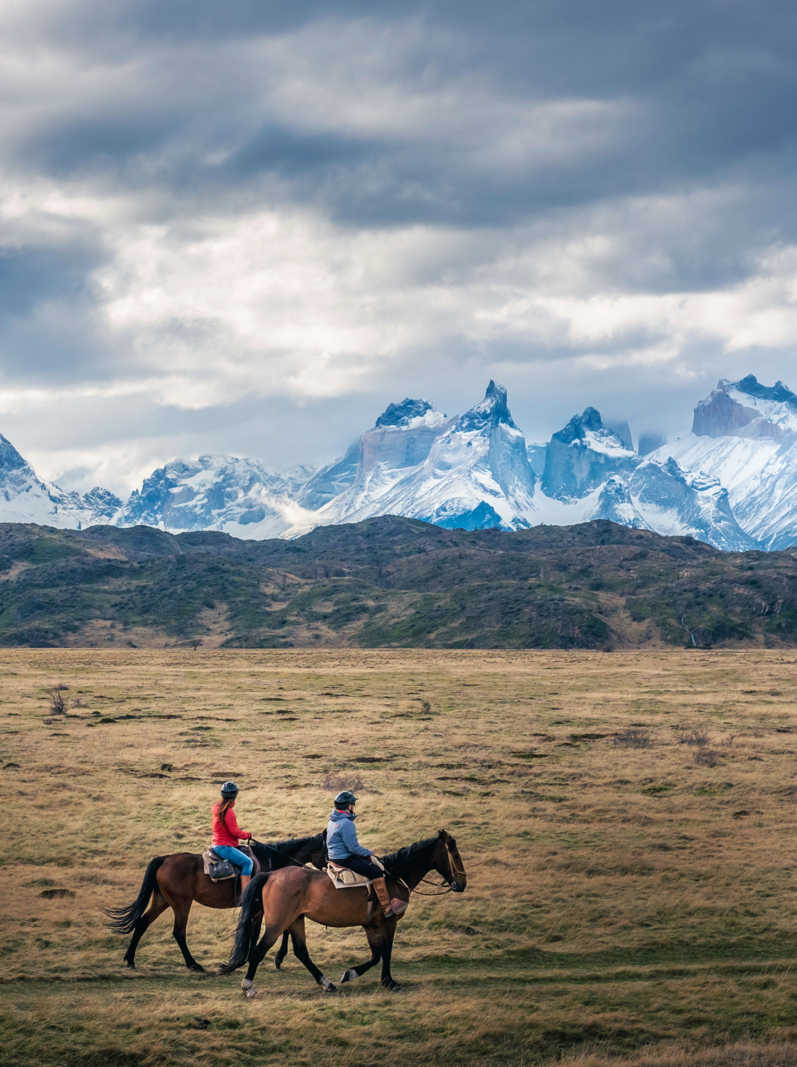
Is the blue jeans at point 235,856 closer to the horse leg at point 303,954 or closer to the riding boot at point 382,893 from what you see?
the horse leg at point 303,954

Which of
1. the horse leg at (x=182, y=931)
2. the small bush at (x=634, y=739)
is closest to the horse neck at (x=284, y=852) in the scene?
the horse leg at (x=182, y=931)

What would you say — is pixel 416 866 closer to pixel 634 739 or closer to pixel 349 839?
pixel 349 839

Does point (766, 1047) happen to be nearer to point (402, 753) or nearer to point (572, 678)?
point (402, 753)

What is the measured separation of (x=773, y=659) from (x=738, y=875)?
4091 inches

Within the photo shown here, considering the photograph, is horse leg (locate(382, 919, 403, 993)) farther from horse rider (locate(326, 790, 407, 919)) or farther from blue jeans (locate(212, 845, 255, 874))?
blue jeans (locate(212, 845, 255, 874))

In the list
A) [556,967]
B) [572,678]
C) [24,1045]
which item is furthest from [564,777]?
[572,678]

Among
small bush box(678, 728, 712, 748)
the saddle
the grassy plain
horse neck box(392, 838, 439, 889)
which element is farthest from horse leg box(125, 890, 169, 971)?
A: small bush box(678, 728, 712, 748)

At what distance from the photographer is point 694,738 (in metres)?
50.0

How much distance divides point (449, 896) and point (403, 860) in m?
6.62

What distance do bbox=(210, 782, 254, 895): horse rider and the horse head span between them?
161 inches

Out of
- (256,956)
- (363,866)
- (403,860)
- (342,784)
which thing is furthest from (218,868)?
(342,784)

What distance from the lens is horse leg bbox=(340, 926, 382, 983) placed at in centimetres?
1884

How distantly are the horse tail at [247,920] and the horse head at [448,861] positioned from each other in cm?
382

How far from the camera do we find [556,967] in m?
20.6
